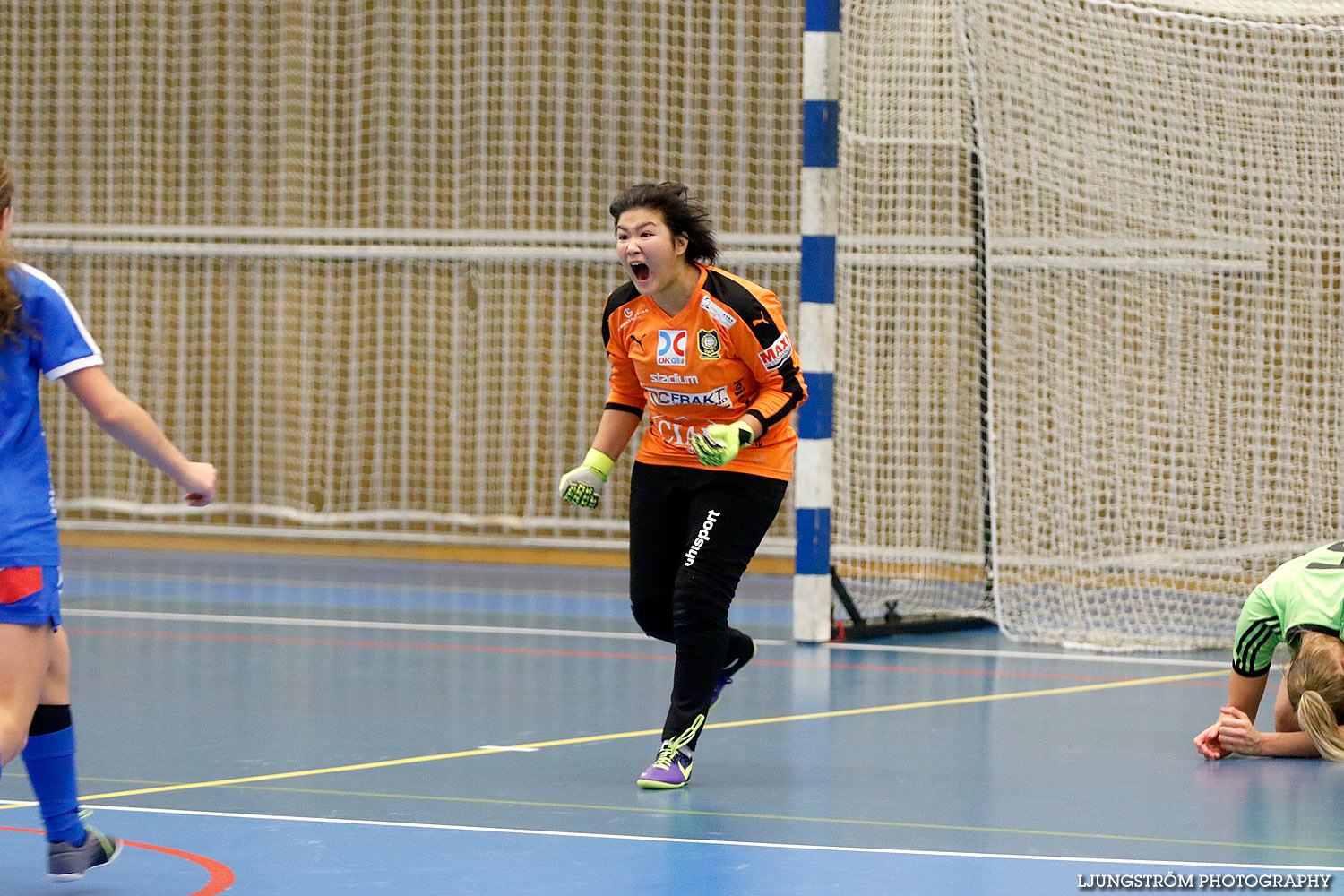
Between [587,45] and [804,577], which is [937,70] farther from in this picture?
[587,45]

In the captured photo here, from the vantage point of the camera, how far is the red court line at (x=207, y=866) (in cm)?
379

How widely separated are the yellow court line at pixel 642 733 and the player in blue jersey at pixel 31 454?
1.45 meters

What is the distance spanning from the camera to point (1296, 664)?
202 inches

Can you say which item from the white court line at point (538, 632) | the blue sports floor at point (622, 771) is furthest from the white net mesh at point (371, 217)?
the blue sports floor at point (622, 771)

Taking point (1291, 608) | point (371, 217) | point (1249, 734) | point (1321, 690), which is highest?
point (371, 217)

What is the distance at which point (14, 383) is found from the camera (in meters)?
3.39

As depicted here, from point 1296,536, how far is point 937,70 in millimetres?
2779

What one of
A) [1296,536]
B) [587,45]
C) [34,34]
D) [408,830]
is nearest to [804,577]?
[1296,536]

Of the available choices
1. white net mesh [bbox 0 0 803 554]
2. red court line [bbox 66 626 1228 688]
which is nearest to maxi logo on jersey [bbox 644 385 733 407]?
red court line [bbox 66 626 1228 688]

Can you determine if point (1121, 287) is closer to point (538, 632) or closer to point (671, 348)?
point (538, 632)

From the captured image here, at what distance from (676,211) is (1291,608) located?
204 centimetres

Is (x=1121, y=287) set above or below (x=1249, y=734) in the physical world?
above

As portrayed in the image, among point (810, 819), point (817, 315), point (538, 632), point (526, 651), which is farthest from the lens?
point (538, 632)

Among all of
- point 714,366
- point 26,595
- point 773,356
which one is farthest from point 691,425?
point 26,595
